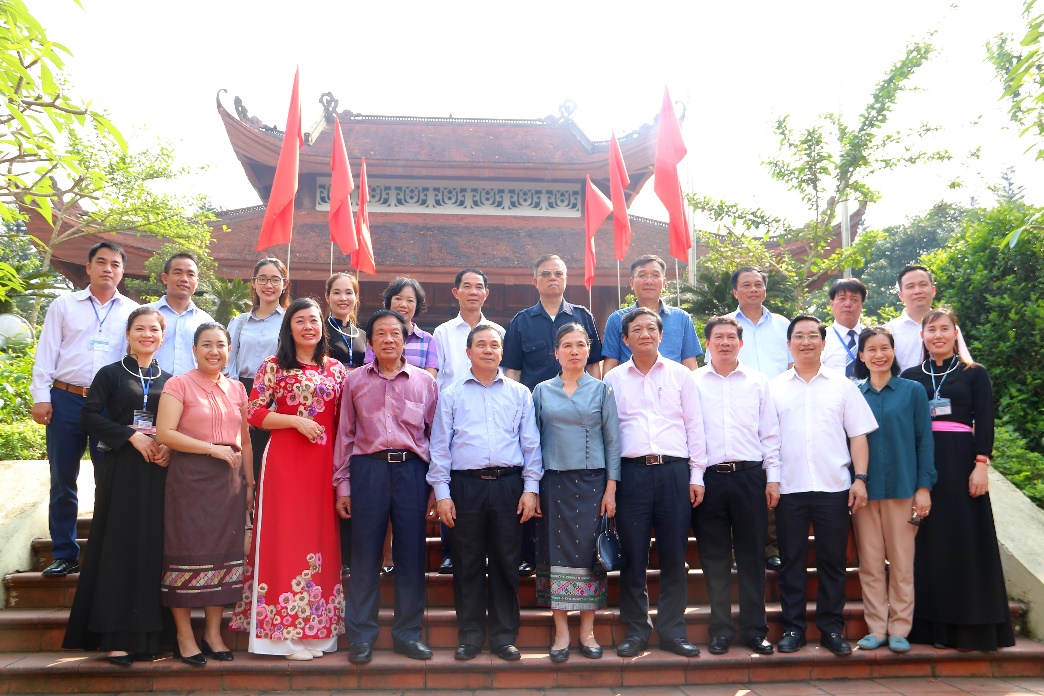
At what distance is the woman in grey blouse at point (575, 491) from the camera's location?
3.55m

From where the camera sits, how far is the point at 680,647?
3.59 metres

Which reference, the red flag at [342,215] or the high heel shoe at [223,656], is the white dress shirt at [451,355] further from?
the red flag at [342,215]

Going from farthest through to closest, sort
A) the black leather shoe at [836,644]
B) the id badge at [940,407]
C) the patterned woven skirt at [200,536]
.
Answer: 1. the id badge at [940,407]
2. the black leather shoe at [836,644]
3. the patterned woven skirt at [200,536]

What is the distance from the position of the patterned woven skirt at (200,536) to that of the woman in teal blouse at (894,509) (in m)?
3.01

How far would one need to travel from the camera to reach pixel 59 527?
4.03 metres

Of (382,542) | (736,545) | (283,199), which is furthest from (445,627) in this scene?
(283,199)

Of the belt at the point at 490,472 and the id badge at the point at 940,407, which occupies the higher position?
the id badge at the point at 940,407

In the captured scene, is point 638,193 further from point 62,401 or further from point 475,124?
point 62,401

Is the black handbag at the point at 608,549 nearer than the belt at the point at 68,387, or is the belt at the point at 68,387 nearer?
the black handbag at the point at 608,549

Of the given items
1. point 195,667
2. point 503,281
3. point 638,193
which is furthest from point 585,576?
point 638,193

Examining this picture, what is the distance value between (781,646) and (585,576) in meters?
1.02

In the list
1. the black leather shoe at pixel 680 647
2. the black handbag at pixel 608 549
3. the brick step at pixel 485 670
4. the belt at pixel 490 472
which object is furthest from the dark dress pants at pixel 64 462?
the black leather shoe at pixel 680 647

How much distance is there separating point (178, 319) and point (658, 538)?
2.88m

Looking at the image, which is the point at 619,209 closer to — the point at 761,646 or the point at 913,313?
the point at 913,313
